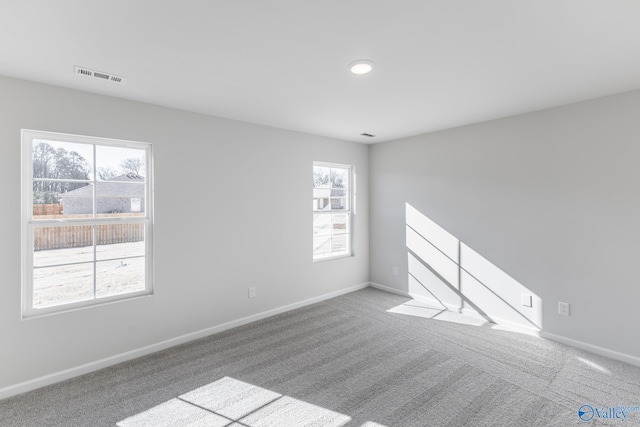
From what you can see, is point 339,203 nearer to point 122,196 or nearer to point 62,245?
point 122,196

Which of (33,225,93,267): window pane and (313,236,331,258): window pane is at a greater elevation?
(33,225,93,267): window pane

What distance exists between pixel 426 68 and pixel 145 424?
10.3 ft

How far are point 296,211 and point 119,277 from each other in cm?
218

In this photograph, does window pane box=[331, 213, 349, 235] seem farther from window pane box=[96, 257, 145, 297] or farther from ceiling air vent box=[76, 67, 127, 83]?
ceiling air vent box=[76, 67, 127, 83]

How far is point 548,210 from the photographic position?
3.27 meters

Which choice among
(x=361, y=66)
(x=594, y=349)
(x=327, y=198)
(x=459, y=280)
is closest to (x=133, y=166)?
(x=361, y=66)

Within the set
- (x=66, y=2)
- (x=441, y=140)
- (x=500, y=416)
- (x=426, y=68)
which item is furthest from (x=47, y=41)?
Result: (x=441, y=140)

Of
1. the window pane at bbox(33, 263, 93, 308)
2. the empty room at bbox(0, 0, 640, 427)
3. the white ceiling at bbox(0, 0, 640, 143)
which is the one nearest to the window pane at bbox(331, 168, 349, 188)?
the empty room at bbox(0, 0, 640, 427)

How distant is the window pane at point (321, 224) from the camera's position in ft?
15.2

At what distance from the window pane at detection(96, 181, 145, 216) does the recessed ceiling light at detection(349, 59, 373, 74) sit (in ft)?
7.49

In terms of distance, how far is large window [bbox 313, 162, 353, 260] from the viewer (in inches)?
184

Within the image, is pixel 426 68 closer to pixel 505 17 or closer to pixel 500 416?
pixel 505 17

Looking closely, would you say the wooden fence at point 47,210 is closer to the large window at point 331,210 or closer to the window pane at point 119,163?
the window pane at point 119,163

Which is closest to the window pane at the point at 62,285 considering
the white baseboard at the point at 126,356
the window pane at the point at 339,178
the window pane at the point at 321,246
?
the white baseboard at the point at 126,356
